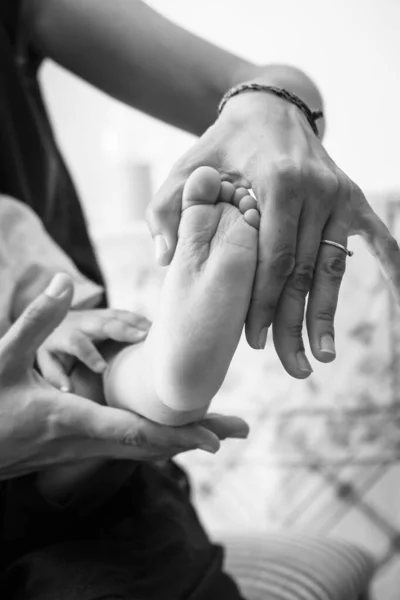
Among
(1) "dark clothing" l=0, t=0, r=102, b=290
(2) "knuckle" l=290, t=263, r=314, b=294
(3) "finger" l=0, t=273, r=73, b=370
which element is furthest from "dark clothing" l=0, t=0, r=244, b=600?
(2) "knuckle" l=290, t=263, r=314, b=294

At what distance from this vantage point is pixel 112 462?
567 millimetres

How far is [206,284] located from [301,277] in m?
0.06

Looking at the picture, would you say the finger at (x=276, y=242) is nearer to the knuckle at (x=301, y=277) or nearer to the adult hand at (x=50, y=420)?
the knuckle at (x=301, y=277)

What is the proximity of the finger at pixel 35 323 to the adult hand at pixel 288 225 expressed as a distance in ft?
0.26

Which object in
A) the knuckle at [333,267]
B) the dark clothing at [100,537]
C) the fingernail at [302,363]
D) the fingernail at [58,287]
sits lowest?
the dark clothing at [100,537]

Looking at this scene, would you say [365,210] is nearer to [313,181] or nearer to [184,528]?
[313,181]

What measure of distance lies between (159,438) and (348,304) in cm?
102

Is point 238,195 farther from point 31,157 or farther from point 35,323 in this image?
point 31,157

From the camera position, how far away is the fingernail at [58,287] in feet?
1.57

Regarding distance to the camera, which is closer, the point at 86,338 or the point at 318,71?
the point at 86,338

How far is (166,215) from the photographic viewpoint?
0.44 meters

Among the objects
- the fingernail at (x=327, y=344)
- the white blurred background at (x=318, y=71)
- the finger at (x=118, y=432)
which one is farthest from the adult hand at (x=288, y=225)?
the white blurred background at (x=318, y=71)

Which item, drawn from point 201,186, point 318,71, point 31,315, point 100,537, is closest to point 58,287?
point 31,315

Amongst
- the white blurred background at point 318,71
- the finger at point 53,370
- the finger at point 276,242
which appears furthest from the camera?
the white blurred background at point 318,71
